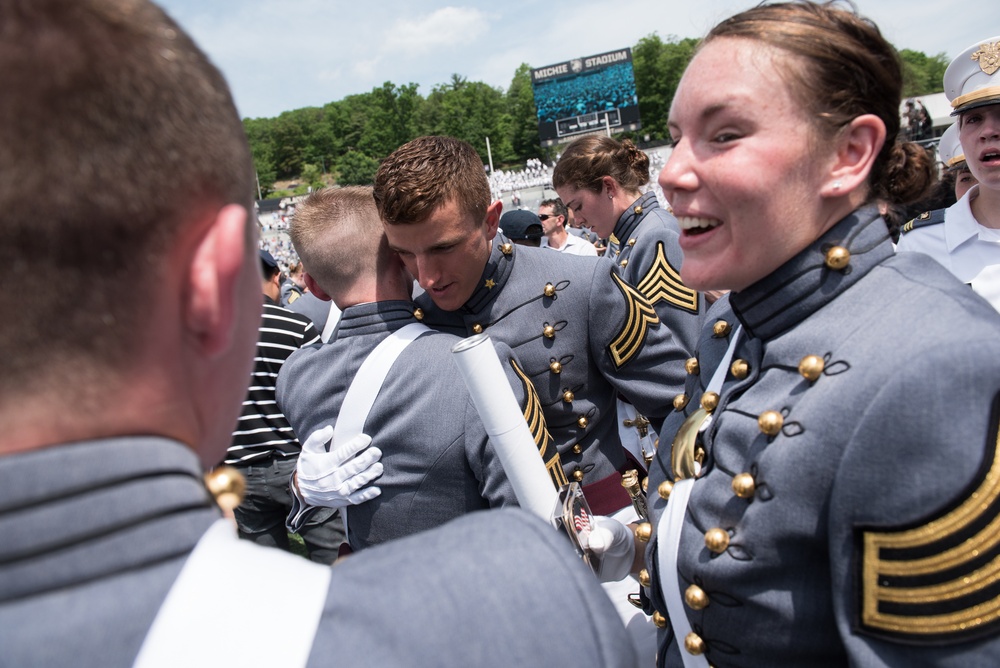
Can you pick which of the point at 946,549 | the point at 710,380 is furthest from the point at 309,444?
the point at 946,549

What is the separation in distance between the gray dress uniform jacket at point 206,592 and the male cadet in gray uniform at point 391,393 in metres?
1.31

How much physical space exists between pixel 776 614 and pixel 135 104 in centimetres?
141

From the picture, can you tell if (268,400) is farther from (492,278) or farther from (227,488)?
(227,488)

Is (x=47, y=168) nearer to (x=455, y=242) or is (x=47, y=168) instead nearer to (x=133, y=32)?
(x=133, y=32)

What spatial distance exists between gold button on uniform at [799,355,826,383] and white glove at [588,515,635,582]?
82 cm

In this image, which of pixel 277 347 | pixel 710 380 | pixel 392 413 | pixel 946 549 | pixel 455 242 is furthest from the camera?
pixel 277 347

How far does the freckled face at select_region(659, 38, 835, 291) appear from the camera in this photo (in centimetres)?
148

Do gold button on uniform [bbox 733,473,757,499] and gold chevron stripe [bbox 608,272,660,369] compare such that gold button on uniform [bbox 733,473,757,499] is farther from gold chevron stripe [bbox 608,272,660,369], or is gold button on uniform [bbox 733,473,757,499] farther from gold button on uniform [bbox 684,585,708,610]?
gold chevron stripe [bbox 608,272,660,369]

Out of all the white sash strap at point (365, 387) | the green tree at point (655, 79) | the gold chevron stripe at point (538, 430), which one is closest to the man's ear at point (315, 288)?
the white sash strap at point (365, 387)

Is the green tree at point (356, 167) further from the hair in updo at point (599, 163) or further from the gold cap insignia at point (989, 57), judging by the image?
the gold cap insignia at point (989, 57)

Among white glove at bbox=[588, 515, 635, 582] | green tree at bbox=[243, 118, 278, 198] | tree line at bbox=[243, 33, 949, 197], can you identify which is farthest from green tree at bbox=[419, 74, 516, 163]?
white glove at bbox=[588, 515, 635, 582]

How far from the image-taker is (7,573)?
659mm

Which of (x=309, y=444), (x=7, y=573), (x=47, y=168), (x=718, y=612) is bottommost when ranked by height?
(x=718, y=612)

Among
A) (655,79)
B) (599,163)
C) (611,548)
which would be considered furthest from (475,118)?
(611,548)
